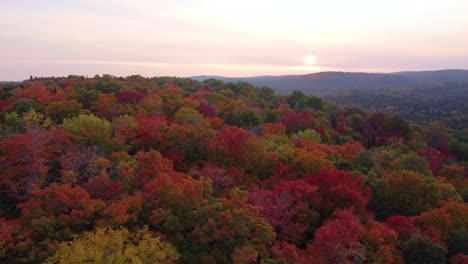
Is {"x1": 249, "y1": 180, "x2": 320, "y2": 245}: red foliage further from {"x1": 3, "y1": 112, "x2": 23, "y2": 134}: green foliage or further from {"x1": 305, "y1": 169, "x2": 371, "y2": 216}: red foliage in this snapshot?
{"x1": 3, "y1": 112, "x2": 23, "y2": 134}: green foliage

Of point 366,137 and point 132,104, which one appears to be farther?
point 366,137

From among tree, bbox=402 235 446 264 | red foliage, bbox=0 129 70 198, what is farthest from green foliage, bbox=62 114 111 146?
tree, bbox=402 235 446 264

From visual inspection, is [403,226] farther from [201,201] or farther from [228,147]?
[228,147]

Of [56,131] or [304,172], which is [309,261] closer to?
[304,172]

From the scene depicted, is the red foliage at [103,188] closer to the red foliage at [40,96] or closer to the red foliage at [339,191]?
the red foliage at [339,191]

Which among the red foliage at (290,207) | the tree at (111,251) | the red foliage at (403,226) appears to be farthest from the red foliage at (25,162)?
the red foliage at (403,226)

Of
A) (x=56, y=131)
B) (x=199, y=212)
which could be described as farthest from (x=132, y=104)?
(x=199, y=212)

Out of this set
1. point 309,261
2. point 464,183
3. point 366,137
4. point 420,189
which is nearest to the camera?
point 309,261
